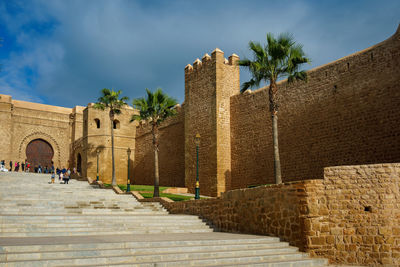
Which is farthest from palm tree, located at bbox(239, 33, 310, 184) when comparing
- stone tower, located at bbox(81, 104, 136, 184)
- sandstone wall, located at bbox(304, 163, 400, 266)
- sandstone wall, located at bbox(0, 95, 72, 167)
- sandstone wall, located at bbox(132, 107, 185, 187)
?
sandstone wall, located at bbox(0, 95, 72, 167)

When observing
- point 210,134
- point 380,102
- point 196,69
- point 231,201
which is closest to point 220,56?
point 196,69

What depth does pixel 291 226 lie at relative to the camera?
28.0 feet

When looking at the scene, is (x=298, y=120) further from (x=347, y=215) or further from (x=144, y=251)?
(x=144, y=251)

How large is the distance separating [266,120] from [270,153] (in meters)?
1.69

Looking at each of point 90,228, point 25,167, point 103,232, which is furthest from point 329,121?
point 25,167

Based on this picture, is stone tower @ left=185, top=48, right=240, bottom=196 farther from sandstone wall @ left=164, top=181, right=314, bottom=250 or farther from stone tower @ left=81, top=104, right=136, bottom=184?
stone tower @ left=81, top=104, right=136, bottom=184

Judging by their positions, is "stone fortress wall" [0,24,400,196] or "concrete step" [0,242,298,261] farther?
"stone fortress wall" [0,24,400,196]

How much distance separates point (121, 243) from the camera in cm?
720

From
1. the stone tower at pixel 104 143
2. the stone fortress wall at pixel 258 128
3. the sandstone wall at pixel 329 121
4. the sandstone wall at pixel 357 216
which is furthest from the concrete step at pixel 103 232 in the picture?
the stone tower at pixel 104 143

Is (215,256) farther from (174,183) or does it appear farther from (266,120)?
(174,183)

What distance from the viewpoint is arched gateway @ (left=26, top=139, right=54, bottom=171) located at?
36469 millimetres

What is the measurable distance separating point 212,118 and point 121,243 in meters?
14.5

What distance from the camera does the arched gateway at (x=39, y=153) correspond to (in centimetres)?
3647

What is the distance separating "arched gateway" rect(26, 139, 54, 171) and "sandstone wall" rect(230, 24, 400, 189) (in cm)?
2349
